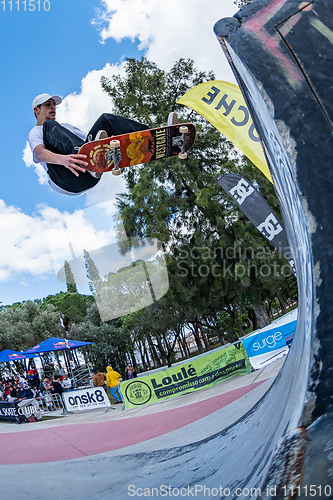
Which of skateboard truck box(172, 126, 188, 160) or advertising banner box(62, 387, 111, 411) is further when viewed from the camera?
advertising banner box(62, 387, 111, 411)

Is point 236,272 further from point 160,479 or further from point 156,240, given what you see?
point 160,479

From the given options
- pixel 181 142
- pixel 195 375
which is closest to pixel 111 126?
pixel 181 142

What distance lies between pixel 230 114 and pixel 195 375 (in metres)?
7.53

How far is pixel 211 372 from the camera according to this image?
32.8 feet

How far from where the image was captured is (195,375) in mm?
10086

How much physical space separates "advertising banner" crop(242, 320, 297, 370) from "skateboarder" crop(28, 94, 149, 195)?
22.0 feet

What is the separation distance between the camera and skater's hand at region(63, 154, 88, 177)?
191 inches

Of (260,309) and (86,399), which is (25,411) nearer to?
(86,399)

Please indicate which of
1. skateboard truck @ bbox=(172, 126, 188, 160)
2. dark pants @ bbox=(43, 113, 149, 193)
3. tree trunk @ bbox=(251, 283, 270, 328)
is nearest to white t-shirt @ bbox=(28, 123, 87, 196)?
dark pants @ bbox=(43, 113, 149, 193)

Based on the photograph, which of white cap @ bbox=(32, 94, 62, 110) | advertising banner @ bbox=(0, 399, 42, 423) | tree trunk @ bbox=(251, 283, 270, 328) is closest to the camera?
white cap @ bbox=(32, 94, 62, 110)

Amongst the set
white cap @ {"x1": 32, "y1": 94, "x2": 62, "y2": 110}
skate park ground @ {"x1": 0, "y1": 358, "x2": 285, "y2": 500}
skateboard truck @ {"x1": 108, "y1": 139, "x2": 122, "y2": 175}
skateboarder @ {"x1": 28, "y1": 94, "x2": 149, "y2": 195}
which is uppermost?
white cap @ {"x1": 32, "y1": 94, "x2": 62, "y2": 110}

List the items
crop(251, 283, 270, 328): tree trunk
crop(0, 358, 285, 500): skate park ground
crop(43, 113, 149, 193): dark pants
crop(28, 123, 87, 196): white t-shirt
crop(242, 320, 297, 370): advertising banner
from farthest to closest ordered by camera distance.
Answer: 1. crop(251, 283, 270, 328): tree trunk
2. crop(242, 320, 297, 370): advertising banner
3. crop(28, 123, 87, 196): white t-shirt
4. crop(43, 113, 149, 193): dark pants
5. crop(0, 358, 285, 500): skate park ground

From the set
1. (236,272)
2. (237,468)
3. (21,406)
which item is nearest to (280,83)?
(237,468)

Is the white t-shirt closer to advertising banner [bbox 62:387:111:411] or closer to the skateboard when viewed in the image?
the skateboard
